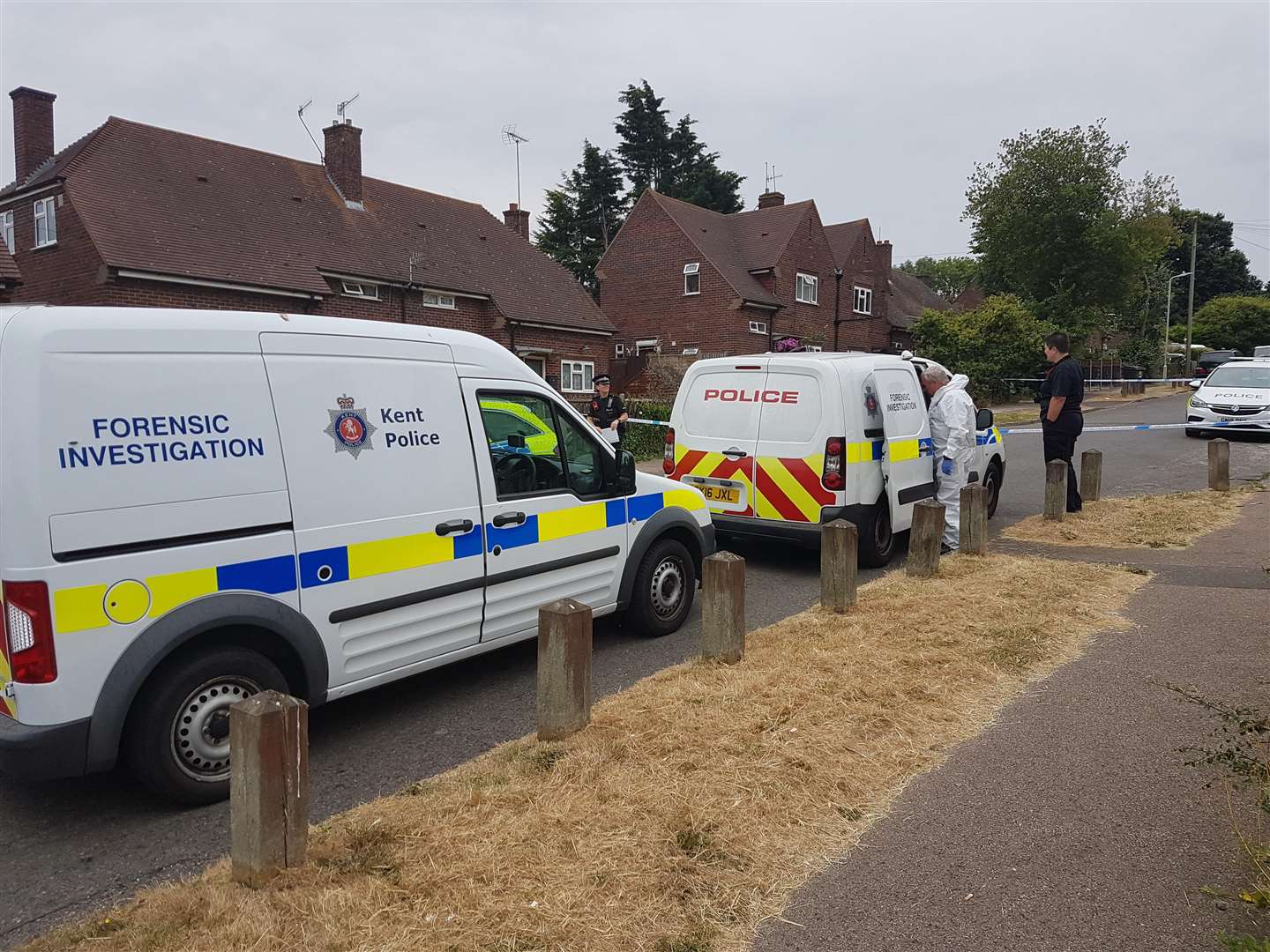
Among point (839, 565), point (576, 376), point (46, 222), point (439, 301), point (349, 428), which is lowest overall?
point (839, 565)

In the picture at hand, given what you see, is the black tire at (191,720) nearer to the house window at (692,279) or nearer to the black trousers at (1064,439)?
the black trousers at (1064,439)

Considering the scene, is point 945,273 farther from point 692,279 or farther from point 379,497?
point 379,497

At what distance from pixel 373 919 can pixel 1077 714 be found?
3576 millimetres

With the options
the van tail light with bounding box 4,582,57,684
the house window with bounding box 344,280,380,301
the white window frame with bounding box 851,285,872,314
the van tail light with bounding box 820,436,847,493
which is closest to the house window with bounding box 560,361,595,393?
the house window with bounding box 344,280,380,301

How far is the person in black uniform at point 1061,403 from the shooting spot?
9.53m

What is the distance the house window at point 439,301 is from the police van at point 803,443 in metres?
18.4

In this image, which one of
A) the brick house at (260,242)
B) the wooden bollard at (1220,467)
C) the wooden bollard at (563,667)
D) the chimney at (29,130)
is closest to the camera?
the wooden bollard at (563,667)

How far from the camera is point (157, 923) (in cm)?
273

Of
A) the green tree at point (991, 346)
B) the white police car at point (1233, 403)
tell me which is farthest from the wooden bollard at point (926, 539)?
the green tree at point (991, 346)

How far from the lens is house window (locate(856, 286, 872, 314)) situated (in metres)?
42.0

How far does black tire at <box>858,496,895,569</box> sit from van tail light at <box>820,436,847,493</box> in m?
0.60

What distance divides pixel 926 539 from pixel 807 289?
1298 inches

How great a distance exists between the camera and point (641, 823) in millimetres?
3318

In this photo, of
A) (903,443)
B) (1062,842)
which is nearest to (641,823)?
(1062,842)
